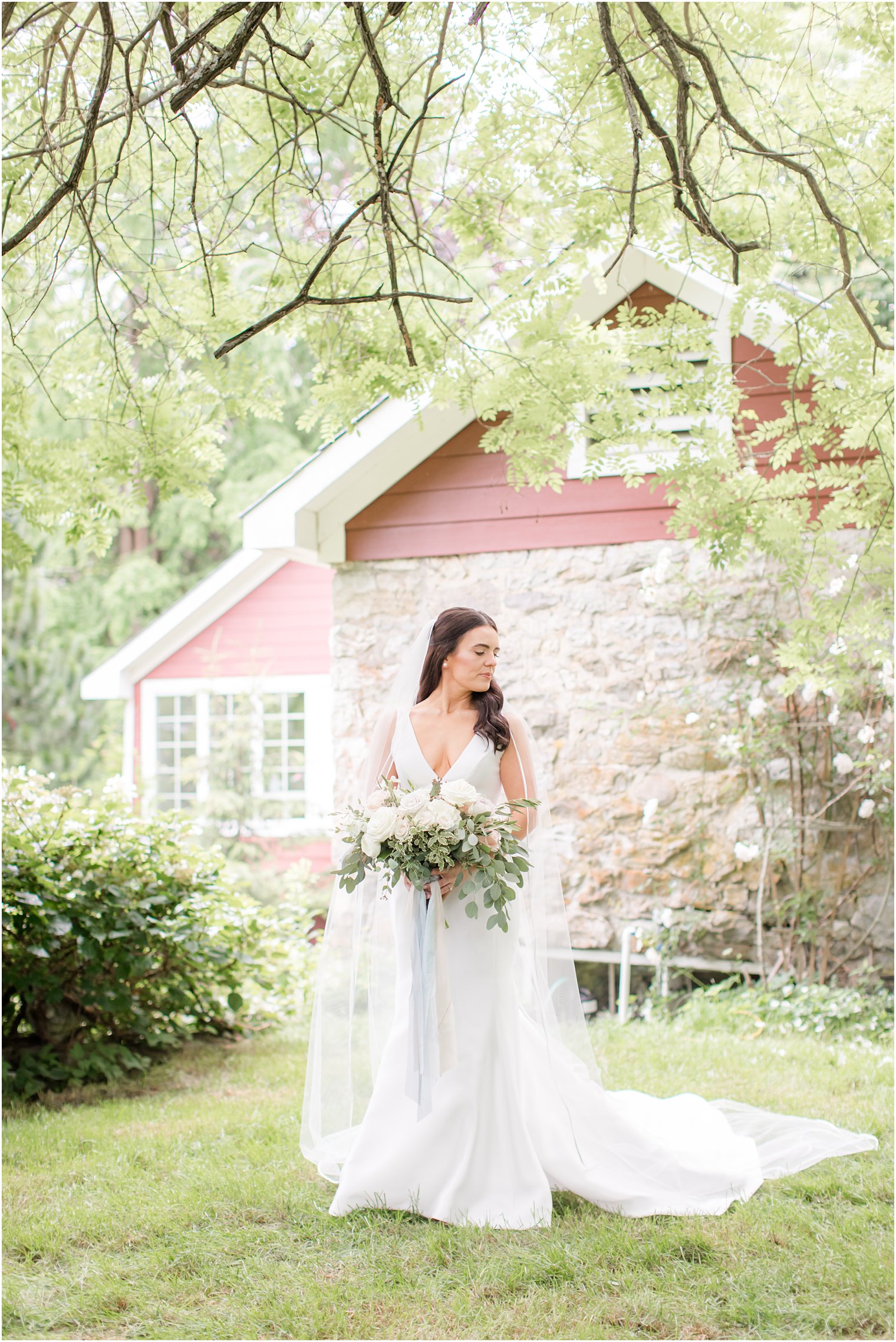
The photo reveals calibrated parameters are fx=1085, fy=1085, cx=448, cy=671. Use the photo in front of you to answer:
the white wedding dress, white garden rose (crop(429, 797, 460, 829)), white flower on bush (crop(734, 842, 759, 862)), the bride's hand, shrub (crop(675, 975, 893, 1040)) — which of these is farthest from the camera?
white flower on bush (crop(734, 842, 759, 862))

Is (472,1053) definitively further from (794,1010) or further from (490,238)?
(794,1010)

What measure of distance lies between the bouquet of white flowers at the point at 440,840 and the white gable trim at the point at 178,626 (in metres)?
8.85

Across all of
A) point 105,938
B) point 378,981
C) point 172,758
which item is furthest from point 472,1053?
point 172,758

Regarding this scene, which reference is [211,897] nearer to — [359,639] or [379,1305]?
[359,639]

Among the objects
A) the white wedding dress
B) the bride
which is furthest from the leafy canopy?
the white wedding dress

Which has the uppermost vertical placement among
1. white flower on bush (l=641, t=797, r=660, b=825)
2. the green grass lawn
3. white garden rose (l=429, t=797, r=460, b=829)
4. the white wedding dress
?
white garden rose (l=429, t=797, r=460, b=829)

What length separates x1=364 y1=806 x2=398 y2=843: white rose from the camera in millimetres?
3600

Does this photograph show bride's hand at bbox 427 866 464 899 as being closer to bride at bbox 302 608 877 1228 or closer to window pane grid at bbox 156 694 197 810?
bride at bbox 302 608 877 1228

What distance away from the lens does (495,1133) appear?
3729 mm

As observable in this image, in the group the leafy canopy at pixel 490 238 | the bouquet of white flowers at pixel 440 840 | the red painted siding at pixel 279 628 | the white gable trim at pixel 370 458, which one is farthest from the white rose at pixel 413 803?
the red painted siding at pixel 279 628

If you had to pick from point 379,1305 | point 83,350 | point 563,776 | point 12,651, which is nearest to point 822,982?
point 563,776

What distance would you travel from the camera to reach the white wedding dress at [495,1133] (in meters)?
3.68

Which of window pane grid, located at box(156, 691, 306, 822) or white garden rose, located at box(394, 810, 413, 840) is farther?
window pane grid, located at box(156, 691, 306, 822)

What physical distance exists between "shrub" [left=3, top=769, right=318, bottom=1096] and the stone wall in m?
1.74
